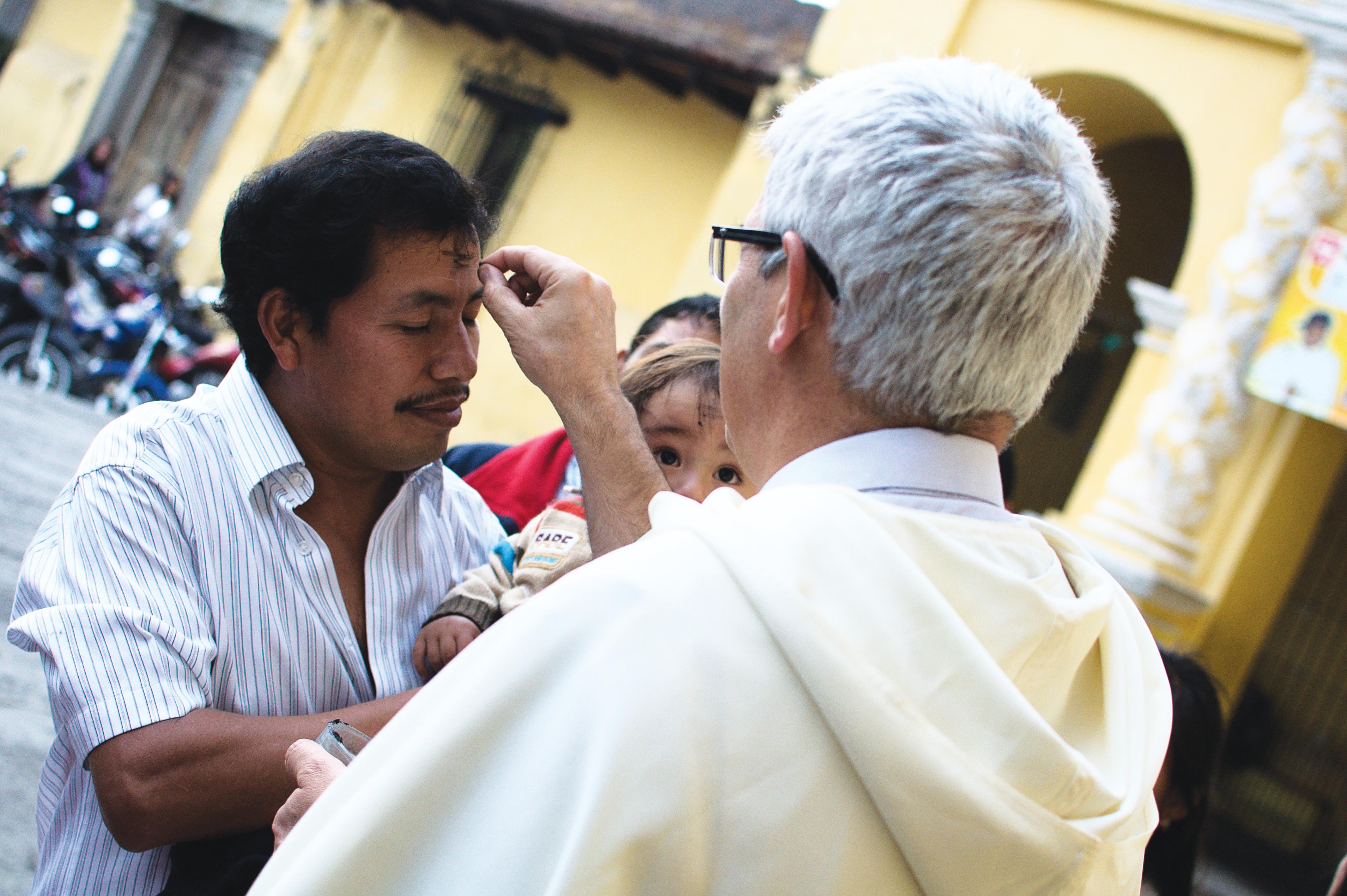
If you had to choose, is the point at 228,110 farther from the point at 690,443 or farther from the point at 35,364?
the point at 690,443

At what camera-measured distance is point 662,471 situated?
195 centimetres

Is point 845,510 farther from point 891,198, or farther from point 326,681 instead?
point 326,681

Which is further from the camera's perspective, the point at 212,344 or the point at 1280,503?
the point at 212,344

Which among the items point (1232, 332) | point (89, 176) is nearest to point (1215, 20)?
point (1232, 332)

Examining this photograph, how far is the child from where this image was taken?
192 centimetres

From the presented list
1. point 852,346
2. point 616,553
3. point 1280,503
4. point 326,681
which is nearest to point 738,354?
point 852,346

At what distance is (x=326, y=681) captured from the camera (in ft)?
5.67

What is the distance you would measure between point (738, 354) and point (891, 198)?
28 cm

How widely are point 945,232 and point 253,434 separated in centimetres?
115

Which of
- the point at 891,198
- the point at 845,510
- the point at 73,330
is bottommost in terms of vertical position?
the point at 73,330

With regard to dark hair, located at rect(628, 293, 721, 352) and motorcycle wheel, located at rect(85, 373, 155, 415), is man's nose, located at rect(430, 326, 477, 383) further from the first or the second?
motorcycle wheel, located at rect(85, 373, 155, 415)

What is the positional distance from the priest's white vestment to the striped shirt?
605 mm

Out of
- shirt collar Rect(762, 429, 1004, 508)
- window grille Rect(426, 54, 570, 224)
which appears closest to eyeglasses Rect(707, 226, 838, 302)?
shirt collar Rect(762, 429, 1004, 508)

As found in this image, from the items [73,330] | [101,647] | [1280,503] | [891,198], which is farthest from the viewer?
[73,330]
